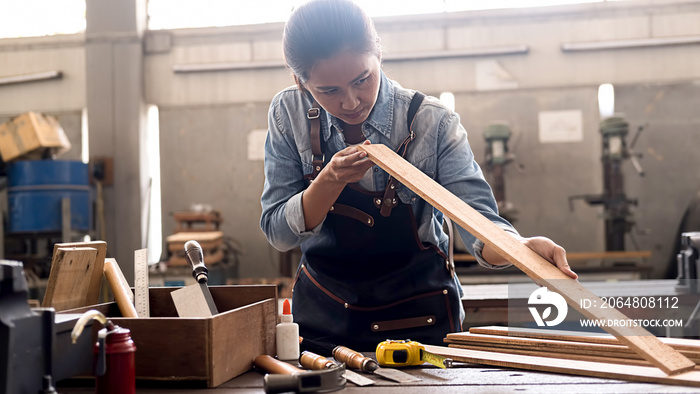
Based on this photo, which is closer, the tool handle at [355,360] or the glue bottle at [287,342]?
the tool handle at [355,360]

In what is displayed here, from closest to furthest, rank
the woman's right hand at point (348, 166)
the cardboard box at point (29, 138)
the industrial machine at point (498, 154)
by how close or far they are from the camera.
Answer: the woman's right hand at point (348, 166)
the cardboard box at point (29, 138)
the industrial machine at point (498, 154)

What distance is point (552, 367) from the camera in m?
1.12

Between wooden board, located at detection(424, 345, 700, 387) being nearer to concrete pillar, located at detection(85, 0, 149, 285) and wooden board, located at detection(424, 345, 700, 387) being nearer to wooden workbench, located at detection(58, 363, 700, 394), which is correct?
wooden workbench, located at detection(58, 363, 700, 394)

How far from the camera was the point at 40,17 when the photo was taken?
7039mm

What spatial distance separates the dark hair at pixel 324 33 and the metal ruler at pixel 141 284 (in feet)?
1.93

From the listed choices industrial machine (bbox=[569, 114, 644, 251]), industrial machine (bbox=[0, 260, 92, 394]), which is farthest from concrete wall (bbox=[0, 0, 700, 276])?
industrial machine (bbox=[0, 260, 92, 394])

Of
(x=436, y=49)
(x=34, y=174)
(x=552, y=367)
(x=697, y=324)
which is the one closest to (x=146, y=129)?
(x=34, y=174)

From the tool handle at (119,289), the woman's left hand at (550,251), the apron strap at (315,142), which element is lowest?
the tool handle at (119,289)

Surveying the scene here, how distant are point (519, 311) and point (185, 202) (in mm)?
5226

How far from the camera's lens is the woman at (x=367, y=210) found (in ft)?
5.07

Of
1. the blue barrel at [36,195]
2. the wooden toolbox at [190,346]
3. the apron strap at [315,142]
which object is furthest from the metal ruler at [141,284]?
the blue barrel at [36,195]

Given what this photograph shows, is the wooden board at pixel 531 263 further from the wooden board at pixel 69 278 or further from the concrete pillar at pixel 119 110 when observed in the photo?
the concrete pillar at pixel 119 110

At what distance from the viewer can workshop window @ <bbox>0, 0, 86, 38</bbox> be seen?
6953 millimetres

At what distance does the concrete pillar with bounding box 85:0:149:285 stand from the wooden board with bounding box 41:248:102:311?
5.63 m
